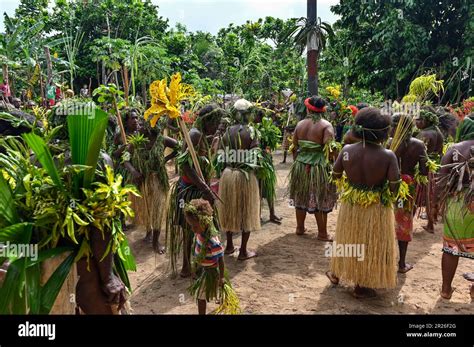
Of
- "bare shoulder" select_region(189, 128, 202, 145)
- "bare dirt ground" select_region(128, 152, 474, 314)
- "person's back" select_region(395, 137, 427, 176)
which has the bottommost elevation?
"bare dirt ground" select_region(128, 152, 474, 314)

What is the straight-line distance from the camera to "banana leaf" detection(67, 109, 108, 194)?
2.04 meters

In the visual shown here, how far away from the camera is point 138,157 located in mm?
5145

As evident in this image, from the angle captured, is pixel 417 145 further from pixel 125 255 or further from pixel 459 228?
pixel 125 255

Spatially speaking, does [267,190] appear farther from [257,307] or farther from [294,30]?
[294,30]

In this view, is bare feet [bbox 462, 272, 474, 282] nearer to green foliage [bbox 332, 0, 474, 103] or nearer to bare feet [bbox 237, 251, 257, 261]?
bare feet [bbox 237, 251, 257, 261]

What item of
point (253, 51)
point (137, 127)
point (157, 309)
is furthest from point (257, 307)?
point (253, 51)

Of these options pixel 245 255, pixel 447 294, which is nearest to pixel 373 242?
pixel 447 294

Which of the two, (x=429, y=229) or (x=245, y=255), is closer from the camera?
(x=245, y=255)

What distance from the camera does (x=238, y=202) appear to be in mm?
4812

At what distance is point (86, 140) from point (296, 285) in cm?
288

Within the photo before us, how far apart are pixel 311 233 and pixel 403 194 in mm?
1941

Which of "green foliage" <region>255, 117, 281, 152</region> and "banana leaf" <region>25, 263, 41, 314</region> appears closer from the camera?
"banana leaf" <region>25, 263, 41, 314</region>

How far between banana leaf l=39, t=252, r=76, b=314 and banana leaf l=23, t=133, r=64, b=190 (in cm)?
38

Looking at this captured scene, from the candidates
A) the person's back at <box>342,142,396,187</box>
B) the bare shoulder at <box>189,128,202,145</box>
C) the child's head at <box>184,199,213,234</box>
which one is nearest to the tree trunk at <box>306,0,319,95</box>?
the bare shoulder at <box>189,128,202,145</box>
